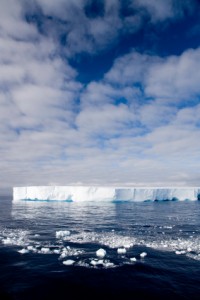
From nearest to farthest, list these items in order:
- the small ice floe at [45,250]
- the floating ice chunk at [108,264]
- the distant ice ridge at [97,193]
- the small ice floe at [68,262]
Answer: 1. the floating ice chunk at [108,264]
2. the small ice floe at [68,262]
3. the small ice floe at [45,250]
4. the distant ice ridge at [97,193]

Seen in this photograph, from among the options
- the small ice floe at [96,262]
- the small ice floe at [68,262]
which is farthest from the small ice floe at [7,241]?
the small ice floe at [96,262]

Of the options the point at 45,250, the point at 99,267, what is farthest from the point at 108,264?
the point at 45,250

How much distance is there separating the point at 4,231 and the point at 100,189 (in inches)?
1376

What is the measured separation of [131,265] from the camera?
11188 millimetres

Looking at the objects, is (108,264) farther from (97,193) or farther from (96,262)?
(97,193)

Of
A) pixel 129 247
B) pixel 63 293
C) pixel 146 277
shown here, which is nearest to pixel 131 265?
pixel 146 277

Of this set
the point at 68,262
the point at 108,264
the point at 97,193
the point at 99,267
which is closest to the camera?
the point at 99,267

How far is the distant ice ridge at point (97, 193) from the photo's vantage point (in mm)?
53562

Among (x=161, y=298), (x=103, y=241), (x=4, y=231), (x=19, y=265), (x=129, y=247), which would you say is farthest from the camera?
(x=4, y=231)

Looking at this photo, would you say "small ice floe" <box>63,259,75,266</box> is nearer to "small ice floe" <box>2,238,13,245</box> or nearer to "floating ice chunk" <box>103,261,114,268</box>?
"floating ice chunk" <box>103,261,114,268</box>

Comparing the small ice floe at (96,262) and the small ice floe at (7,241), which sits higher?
the small ice floe at (96,262)

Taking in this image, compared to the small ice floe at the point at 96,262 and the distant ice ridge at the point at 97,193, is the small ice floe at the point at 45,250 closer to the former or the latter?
the small ice floe at the point at 96,262

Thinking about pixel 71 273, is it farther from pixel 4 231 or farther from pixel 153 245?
pixel 4 231

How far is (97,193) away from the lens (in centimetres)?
5409
